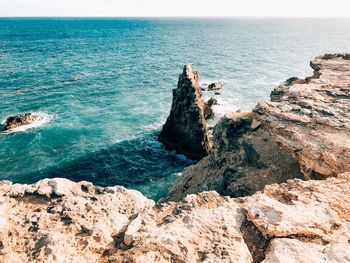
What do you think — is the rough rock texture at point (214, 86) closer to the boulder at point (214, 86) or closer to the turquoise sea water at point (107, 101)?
the boulder at point (214, 86)

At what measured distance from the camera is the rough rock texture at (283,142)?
16.1m

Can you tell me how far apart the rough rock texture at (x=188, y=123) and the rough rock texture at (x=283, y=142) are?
1476cm

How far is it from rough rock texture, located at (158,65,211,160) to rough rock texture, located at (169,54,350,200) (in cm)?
1476

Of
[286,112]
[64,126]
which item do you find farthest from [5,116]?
[286,112]

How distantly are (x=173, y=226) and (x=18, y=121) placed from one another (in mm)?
47824

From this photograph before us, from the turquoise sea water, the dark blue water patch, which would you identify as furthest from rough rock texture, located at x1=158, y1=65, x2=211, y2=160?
the turquoise sea water

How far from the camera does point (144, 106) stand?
60.8 meters

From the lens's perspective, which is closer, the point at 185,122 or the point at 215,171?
the point at 215,171

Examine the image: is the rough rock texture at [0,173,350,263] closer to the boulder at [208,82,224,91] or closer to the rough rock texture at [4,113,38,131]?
the rough rock texture at [4,113,38,131]

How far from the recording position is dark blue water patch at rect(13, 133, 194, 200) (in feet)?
121

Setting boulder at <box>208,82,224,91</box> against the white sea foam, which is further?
boulder at <box>208,82,224,91</box>

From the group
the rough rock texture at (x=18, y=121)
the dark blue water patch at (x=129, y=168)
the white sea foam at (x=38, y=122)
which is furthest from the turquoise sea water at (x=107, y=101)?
the rough rock texture at (x=18, y=121)

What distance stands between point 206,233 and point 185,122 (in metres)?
33.9

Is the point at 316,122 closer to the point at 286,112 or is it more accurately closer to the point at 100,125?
the point at 286,112
